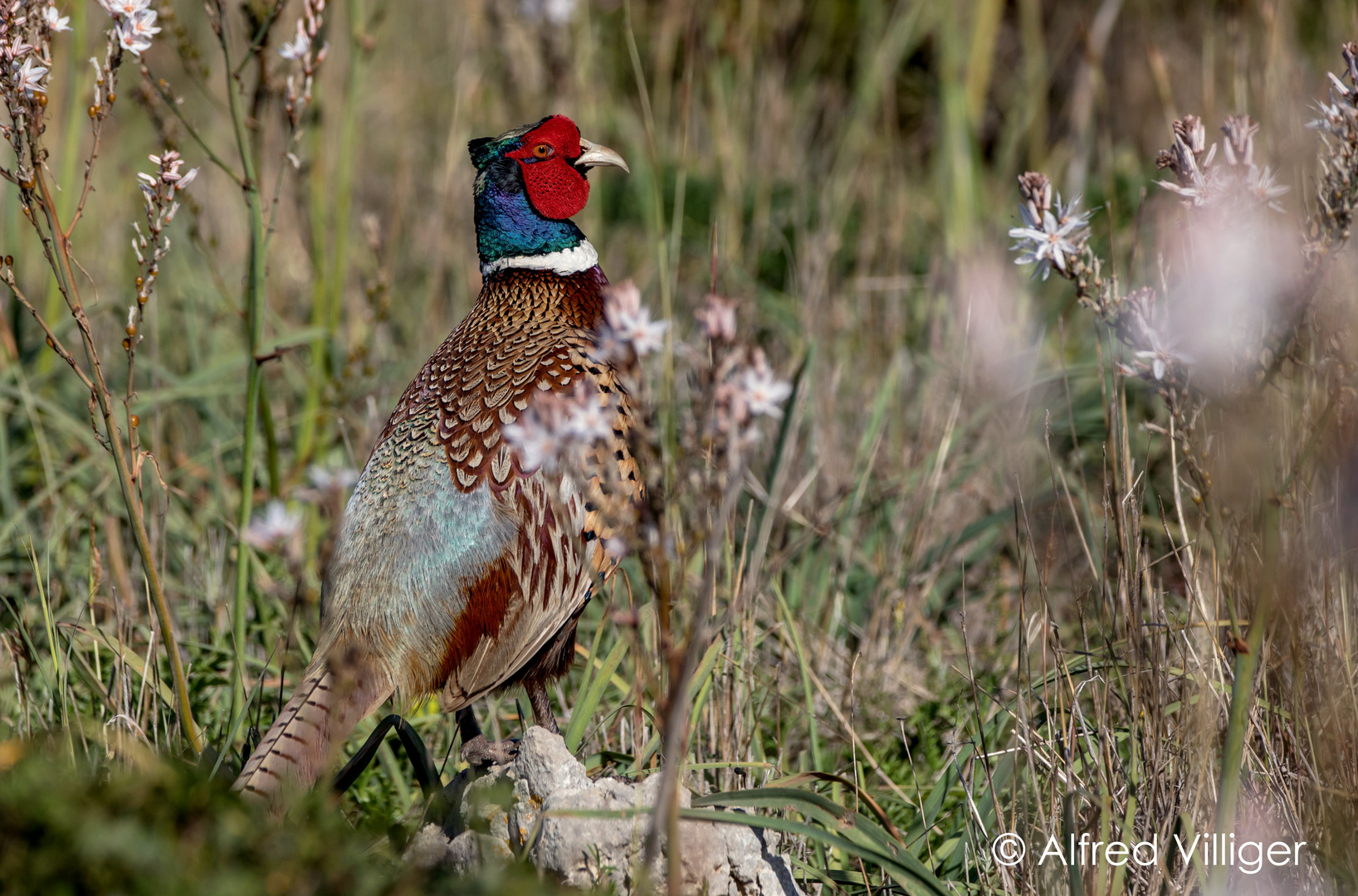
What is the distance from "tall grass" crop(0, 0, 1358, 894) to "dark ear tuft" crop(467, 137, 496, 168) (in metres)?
0.46

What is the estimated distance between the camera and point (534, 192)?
3.06m

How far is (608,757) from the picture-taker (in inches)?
106

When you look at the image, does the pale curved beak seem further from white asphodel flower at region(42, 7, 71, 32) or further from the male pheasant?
white asphodel flower at region(42, 7, 71, 32)

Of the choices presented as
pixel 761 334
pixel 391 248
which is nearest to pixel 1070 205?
pixel 761 334

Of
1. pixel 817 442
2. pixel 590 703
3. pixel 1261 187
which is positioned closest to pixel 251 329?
pixel 590 703

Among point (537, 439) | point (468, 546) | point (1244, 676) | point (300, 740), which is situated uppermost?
point (537, 439)

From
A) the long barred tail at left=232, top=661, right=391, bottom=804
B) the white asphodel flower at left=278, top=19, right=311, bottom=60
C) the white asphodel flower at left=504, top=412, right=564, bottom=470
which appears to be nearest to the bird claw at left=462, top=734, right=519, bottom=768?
the long barred tail at left=232, top=661, right=391, bottom=804

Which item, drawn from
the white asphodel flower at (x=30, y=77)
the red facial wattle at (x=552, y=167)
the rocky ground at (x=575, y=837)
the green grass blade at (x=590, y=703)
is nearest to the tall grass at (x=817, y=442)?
the green grass blade at (x=590, y=703)

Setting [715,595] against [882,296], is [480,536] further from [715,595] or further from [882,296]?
[882,296]

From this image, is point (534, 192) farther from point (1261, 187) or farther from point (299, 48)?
point (1261, 187)

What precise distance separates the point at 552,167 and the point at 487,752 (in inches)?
54.8

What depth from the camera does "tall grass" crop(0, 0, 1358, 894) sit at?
2.22 metres

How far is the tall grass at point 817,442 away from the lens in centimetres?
222

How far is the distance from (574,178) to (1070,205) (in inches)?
55.1
